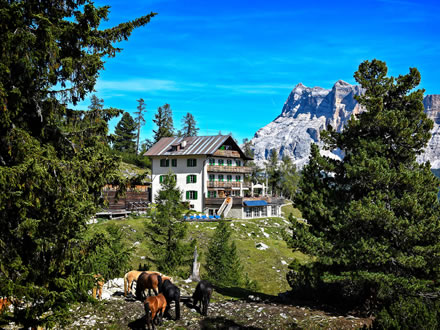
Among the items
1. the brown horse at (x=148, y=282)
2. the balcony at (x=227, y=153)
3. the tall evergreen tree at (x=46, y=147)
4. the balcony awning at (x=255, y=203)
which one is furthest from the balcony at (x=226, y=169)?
the tall evergreen tree at (x=46, y=147)

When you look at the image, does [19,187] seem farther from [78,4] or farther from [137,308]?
[137,308]

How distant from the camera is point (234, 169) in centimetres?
5947

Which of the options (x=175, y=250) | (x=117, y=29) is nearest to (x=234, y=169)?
(x=175, y=250)

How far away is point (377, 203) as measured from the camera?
15516 mm

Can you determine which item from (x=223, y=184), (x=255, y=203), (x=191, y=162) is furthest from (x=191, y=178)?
(x=255, y=203)

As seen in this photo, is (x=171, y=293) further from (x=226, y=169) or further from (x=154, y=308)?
(x=226, y=169)

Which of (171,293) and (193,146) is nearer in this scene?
(171,293)

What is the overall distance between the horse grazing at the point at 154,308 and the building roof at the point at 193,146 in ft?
140

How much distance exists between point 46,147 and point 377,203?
42.7 feet

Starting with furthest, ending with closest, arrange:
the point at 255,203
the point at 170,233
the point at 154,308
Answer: the point at 255,203
the point at 170,233
the point at 154,308

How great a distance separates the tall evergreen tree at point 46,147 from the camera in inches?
343

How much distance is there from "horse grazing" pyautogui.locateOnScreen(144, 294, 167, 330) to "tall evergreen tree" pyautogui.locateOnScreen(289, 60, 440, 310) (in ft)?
23.2

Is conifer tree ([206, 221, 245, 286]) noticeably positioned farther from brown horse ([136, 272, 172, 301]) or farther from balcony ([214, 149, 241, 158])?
balcony ([214, 149, 241, 158])

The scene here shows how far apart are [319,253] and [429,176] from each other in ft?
19.8
